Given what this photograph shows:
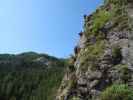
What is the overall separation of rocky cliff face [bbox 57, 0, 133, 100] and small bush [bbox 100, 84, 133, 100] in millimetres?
1108

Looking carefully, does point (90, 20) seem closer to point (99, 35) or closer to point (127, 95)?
point (99, 35)

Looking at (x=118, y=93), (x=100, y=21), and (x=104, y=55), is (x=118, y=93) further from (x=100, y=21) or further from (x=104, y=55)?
(x=100, y=21)

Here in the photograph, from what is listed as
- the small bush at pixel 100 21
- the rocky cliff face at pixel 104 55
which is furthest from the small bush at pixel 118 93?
the small bush at pixel 100 21

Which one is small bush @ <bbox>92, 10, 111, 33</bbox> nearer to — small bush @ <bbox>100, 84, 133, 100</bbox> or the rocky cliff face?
the rocky cliff face

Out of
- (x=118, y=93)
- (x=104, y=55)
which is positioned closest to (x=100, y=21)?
(x=104, y=55)

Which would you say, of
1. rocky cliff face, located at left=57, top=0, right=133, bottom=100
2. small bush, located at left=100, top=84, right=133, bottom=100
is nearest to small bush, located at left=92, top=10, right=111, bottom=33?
rocky cliff face, located at left=57, top=0, right=133, bottom=100

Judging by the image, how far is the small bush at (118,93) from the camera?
23688 millimetres

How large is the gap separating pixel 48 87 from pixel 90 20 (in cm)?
6905

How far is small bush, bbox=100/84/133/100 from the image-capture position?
77.7ft

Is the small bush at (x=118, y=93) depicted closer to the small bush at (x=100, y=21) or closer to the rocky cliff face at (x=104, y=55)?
the rocky cliff face at (x=104, y=55)

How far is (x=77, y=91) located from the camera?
2934cm

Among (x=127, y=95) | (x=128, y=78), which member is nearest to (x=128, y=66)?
(x=128, y=78)

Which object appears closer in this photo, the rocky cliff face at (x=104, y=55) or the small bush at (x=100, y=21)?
the rocky cliff face at (x=104, y=55)

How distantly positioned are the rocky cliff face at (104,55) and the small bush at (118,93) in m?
1.11
